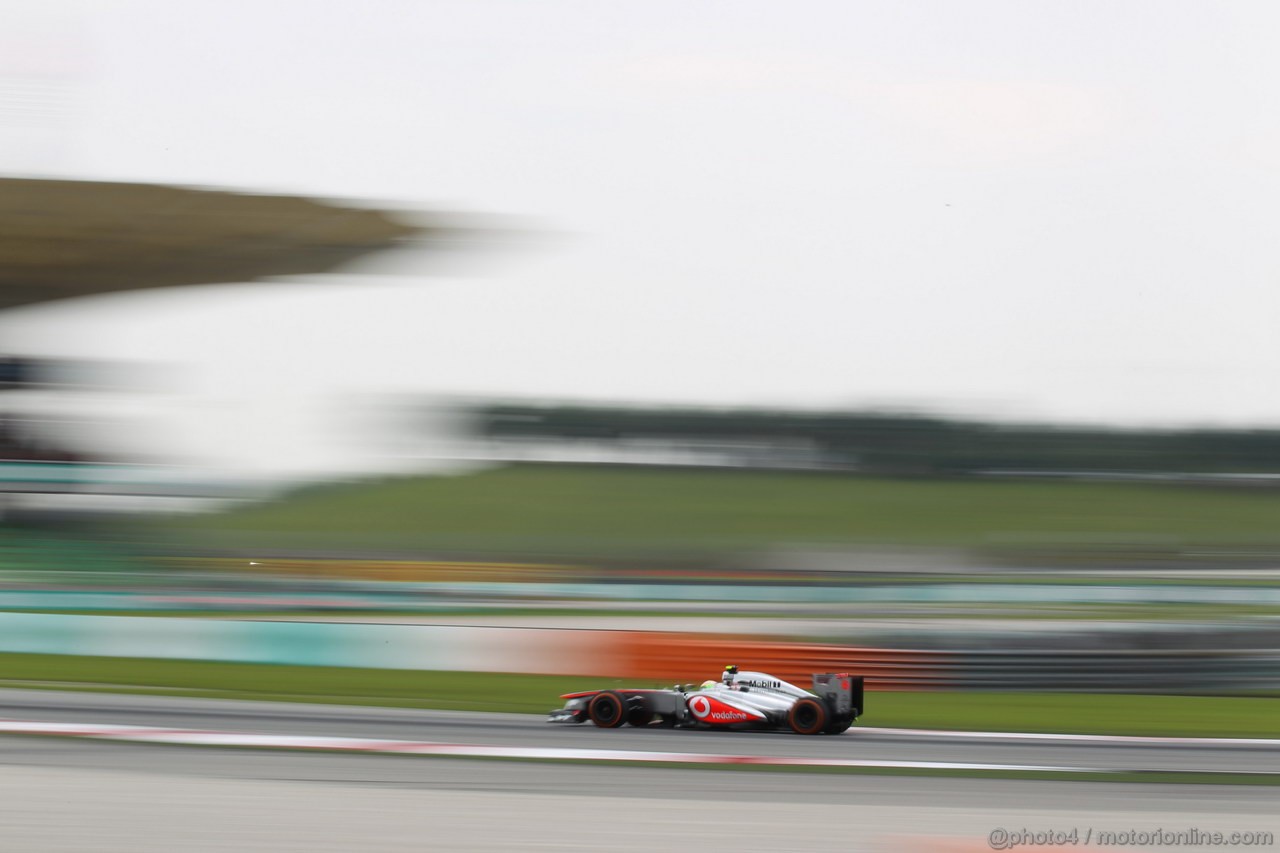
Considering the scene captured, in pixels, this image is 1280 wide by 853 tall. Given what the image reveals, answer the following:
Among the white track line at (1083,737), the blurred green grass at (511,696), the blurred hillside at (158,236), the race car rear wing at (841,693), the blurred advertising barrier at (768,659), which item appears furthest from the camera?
the blurred hillside at (158,236)

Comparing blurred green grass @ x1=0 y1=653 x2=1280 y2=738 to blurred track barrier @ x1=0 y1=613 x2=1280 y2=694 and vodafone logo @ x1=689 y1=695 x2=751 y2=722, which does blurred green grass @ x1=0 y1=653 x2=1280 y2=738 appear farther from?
vodafone logo @ x1=689 y1=695 x2=751 y2=722

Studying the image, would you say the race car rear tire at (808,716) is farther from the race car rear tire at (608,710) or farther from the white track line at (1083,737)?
the race car rear tire at (608,710)

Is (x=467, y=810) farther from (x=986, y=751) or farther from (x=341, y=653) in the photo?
(x=341, y=653)

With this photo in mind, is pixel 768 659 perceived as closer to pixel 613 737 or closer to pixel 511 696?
pixel 511 696

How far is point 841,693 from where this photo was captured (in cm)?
629

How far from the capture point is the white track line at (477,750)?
5.54 meters

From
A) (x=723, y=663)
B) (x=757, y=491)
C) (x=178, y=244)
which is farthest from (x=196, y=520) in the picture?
(x=723, y=663)

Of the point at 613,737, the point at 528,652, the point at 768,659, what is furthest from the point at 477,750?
the point at 768,659

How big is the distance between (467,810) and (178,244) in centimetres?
1323

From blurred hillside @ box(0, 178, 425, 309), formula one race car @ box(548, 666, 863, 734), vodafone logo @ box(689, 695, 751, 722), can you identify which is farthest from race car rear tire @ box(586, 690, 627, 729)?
blurred hillside @ box(0, 178, 425, 309)

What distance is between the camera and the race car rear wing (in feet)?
20.5

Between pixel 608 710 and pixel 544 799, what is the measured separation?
185cm

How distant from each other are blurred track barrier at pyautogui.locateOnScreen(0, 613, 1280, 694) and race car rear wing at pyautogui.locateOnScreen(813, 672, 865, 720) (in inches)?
79.2

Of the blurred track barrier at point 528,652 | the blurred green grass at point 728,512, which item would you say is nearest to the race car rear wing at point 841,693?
the blurred track barrier at point 528,652
